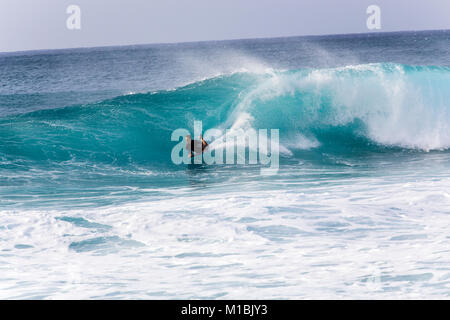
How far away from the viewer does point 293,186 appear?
9.05 m

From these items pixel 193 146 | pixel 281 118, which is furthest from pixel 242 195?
pixel 281 118

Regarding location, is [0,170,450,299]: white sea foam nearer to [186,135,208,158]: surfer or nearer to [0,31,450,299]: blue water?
[0,31,450,299]: blue water

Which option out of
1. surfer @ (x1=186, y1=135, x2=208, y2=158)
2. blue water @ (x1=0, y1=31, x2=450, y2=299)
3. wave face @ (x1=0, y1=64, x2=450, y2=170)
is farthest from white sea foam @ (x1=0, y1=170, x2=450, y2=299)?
wave face @ (x1=0, y1=64, x2=450, y2=170)

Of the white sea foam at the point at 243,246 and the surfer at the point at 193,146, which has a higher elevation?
the surfer at the point at 193,146

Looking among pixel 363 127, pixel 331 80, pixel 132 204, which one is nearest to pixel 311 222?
pixel 132 204

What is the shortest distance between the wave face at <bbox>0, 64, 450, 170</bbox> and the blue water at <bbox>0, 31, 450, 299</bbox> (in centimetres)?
5

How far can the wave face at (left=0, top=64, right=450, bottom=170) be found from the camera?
13086mm

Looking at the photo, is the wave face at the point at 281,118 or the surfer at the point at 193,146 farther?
the wave face at the point at 281,118

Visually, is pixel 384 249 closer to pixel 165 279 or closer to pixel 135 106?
pixel 165 279

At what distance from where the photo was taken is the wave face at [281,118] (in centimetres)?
1309

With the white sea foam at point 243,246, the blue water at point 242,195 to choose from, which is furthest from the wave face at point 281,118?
the white sea foam at point 243,246

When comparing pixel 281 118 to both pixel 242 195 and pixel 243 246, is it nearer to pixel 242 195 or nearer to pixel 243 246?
pixel 242 195

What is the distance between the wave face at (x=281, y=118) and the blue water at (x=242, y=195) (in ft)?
0.16

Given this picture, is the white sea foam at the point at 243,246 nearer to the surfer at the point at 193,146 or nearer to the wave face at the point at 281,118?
the surfer at the point at 193,146
